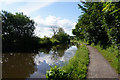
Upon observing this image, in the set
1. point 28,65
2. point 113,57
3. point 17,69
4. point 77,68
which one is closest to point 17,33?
point 28,65

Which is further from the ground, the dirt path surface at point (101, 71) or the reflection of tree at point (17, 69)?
the dirt path surface at point (101, 71)

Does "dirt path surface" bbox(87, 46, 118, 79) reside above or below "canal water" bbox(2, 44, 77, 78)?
above

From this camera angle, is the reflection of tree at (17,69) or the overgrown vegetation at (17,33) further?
the overgrown vegetation at (17,33)

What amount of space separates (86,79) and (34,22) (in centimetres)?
3225

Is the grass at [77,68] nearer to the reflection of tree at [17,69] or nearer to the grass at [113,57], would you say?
the grass at [113,57]

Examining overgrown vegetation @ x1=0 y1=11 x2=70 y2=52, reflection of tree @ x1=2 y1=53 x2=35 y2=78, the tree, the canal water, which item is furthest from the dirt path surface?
the tree

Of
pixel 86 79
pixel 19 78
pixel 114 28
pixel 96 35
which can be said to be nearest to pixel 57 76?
pixel 86 79

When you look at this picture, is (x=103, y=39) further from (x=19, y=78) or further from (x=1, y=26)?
(x=1, y=26)

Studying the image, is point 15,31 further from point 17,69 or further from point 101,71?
point 101,71

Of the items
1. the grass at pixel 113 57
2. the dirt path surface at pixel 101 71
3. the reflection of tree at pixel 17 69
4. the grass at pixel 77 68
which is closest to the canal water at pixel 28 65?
the reflection of tree at pixel 17 69

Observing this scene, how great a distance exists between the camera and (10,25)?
26.0 meters

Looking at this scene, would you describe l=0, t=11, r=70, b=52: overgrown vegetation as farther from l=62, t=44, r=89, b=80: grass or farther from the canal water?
l=62, t=44, r=89, b=80: grass

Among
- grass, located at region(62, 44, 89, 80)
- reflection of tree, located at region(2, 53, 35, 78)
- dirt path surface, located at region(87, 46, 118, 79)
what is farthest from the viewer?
reflection of tree, located at region(2, 53, 35, 78)

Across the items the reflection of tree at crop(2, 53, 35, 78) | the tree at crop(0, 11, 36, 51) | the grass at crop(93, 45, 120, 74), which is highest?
the tree at crop(0, 11, 36, 51)
